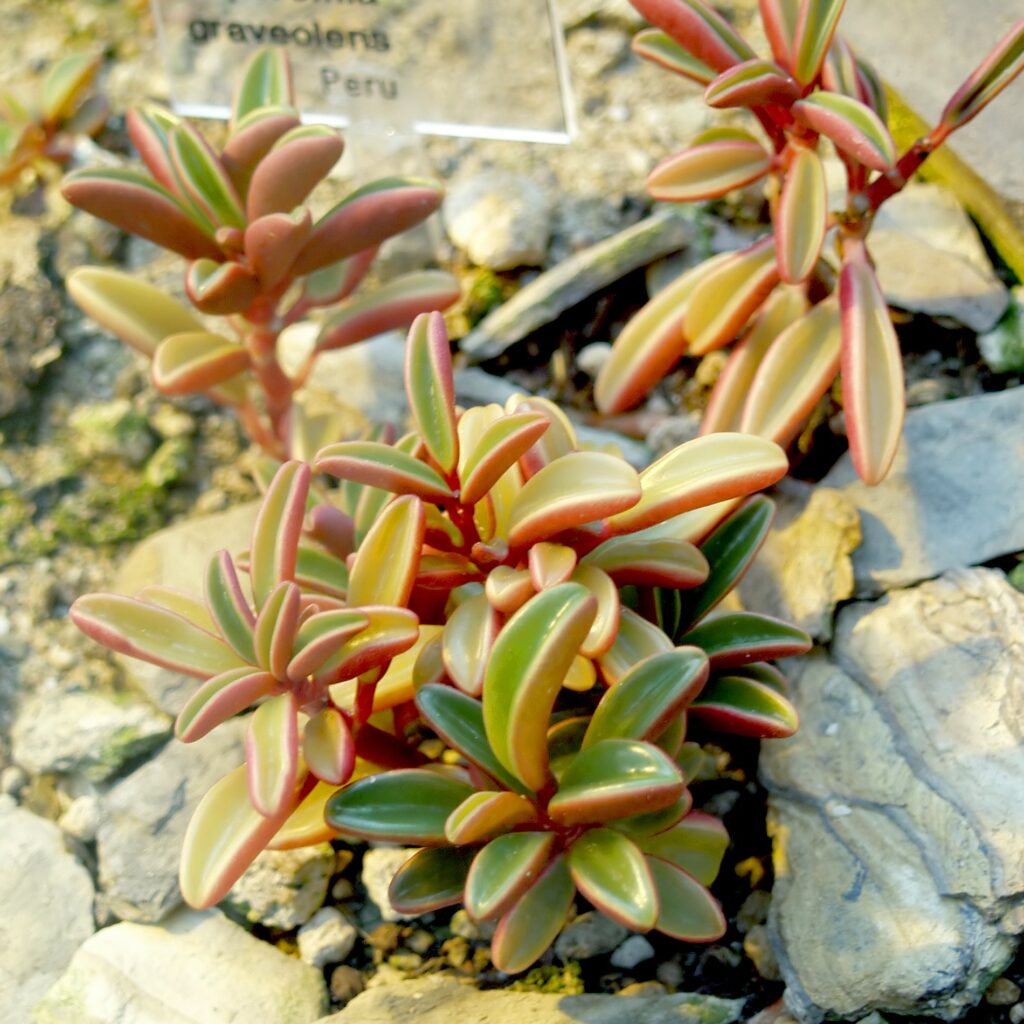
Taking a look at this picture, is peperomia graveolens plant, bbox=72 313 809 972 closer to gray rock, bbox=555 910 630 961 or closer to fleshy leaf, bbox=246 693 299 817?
fleshy leaf, bbox=246 693 299 817

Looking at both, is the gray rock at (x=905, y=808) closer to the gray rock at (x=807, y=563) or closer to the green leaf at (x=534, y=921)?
the gray rock at (x=807, y=563)

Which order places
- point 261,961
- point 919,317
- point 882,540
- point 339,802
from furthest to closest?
point 919,317, point 882,540, point 261,961, point 339,802

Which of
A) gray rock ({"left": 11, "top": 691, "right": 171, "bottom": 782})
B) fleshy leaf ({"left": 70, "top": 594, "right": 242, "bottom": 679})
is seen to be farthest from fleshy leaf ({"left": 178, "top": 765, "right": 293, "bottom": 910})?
gray rock ({"left": 11, "top": 691, "right": 171, "bottom": 782})

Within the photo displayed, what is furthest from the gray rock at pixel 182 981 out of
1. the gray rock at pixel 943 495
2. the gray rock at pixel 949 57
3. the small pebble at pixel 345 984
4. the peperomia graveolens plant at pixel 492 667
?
the gray rock at pixel 949 57


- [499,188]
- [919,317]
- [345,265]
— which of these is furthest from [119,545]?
[919,317]

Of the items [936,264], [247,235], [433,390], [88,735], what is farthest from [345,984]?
[936,264]

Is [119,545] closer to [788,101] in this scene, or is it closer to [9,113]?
[9,113]
